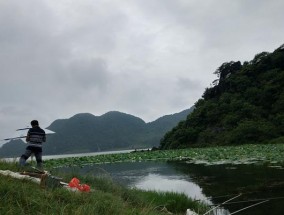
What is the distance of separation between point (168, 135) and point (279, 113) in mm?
23102

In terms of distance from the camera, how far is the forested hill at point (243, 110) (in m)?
54.0

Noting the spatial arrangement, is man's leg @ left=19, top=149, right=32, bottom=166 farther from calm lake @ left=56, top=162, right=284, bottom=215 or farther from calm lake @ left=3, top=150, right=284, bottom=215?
calm lake @ left=56, top=162, right=284, bottom=215

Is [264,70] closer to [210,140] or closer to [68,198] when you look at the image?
[210,140]

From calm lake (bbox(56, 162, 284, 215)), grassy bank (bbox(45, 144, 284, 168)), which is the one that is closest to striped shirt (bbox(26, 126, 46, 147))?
calm lake (bbox(56, 162, 284, 215))

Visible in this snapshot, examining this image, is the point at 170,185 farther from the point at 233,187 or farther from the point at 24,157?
the point at 24,157

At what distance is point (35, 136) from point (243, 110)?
178 feet

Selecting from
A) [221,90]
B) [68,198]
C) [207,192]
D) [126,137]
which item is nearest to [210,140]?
[221,90]

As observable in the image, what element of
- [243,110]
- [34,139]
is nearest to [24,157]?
[34,139]

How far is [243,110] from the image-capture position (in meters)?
60.8

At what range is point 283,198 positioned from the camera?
11.0 m

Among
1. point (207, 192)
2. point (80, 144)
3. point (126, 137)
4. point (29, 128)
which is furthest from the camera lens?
point (126, 137)

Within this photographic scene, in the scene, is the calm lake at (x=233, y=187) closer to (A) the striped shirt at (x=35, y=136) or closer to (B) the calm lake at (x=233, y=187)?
(B) the calm lake at (x=233, y=187)

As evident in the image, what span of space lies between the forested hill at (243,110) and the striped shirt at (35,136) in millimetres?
44727

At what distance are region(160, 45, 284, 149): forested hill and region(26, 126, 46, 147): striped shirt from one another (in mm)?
44727
